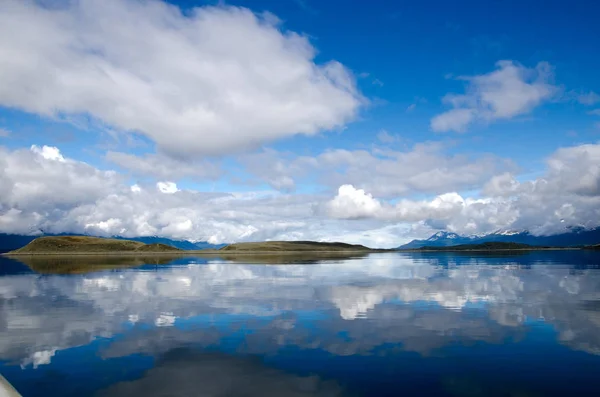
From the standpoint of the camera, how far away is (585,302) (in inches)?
1714

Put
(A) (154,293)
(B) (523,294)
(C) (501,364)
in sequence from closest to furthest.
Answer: (C) (501,364), (B) (523,294), (A) (154,293)

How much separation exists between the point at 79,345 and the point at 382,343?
2030cm

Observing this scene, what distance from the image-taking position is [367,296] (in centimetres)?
5025

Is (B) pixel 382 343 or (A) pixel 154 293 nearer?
(B) pixel 382 343

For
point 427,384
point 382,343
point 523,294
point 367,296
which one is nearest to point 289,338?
point 382,343

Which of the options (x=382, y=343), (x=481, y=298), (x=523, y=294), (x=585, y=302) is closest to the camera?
(x=382, y=343)

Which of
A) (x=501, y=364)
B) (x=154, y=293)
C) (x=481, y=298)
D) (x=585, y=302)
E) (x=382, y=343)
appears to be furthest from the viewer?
(x=154, y=293)

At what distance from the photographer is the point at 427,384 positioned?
19.8 m

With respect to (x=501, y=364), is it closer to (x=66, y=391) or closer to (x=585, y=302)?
(x=66, y=391)

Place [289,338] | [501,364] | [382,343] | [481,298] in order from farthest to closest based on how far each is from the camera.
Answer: [481,298] → [289,338] → [382,343] → [501,364]

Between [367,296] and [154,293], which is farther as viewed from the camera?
[154,293]

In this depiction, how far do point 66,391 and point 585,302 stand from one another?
158ft

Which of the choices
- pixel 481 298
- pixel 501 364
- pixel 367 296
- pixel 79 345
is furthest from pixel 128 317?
pixel 481 298

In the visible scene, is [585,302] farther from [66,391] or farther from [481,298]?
[66,391]
